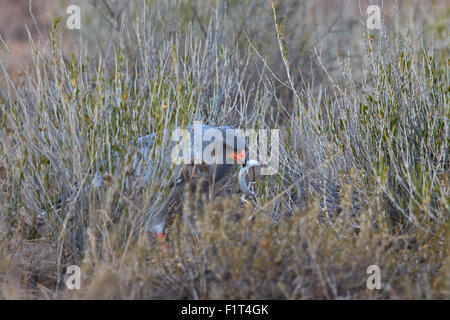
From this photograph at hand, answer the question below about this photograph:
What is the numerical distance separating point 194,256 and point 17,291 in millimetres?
937

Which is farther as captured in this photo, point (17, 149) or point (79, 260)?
point (17, 149)

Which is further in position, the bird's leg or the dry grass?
the bird's leg

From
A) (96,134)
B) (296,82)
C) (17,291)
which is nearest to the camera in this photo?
(17,291)

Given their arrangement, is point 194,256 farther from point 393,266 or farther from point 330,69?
point 330,69

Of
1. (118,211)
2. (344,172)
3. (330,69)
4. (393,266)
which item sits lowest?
(393,266)

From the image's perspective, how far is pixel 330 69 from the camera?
272 inches

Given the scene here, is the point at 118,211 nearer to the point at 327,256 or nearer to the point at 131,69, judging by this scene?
the point at 327,256

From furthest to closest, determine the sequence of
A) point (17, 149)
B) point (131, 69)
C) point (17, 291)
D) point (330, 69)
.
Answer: point (330, 69)
point (131, 69)
point (17, 149)
point (17, 291)

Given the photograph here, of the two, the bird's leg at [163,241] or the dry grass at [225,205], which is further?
the bird's leg at [163,241]

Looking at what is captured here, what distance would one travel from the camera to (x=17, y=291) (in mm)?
2947

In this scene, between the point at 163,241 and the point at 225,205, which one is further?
the point at 163,241

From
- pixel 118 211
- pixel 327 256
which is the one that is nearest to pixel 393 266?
pixel 327 256
